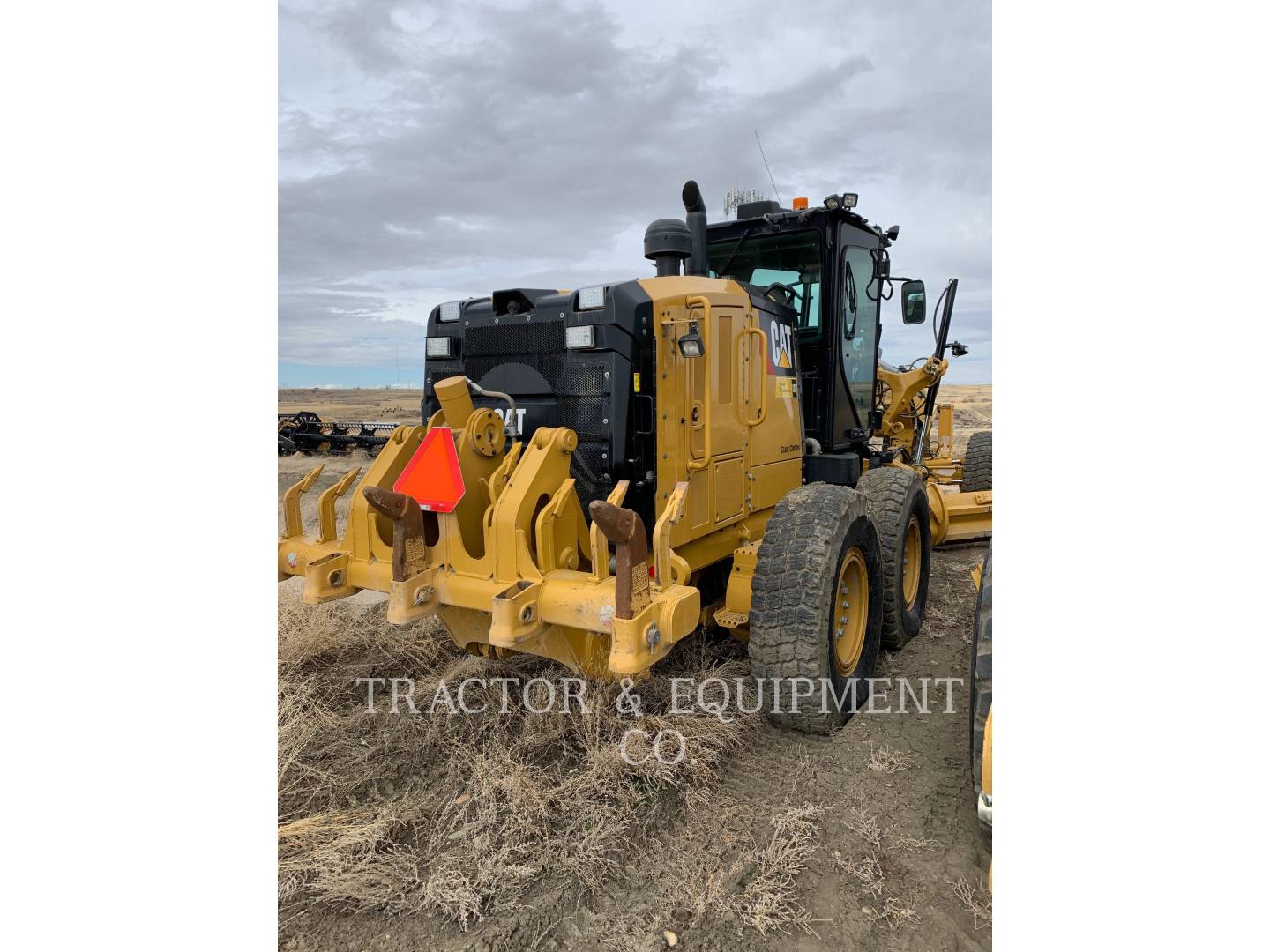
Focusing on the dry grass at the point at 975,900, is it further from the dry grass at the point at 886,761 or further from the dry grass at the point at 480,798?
the dry grass at the point at 886,761

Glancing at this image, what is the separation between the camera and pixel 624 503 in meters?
3.74

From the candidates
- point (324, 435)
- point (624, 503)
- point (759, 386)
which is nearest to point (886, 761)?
point (624, 503)

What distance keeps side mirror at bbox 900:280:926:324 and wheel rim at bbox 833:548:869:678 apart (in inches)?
115

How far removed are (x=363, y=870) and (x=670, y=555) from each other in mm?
1674

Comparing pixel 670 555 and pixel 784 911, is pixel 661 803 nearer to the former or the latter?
pixel 784 911

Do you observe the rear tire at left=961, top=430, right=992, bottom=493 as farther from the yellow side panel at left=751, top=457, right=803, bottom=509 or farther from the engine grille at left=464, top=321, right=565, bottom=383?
the engine grille at left=464, top=321, right=565, bottom=383

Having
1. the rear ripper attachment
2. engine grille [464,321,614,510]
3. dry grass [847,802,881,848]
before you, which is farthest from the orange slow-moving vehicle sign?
dry grass [847,802,881,848]

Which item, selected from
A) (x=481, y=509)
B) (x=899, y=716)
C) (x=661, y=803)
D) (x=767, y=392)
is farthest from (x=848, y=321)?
(x=661, y=803)

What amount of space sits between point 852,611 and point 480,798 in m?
2.21

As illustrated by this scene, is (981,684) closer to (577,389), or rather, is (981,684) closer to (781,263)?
(577,389)

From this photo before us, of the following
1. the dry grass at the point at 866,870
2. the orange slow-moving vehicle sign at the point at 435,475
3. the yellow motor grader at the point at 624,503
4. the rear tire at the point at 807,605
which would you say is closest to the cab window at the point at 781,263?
the yellow motor grader at the point at 624,503

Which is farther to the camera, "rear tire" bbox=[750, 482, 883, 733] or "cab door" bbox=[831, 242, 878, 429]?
"cab door" bbox=[831, 242, 878, 429]

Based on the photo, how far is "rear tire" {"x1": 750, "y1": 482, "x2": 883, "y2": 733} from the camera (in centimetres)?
353

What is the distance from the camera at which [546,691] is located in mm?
4125
